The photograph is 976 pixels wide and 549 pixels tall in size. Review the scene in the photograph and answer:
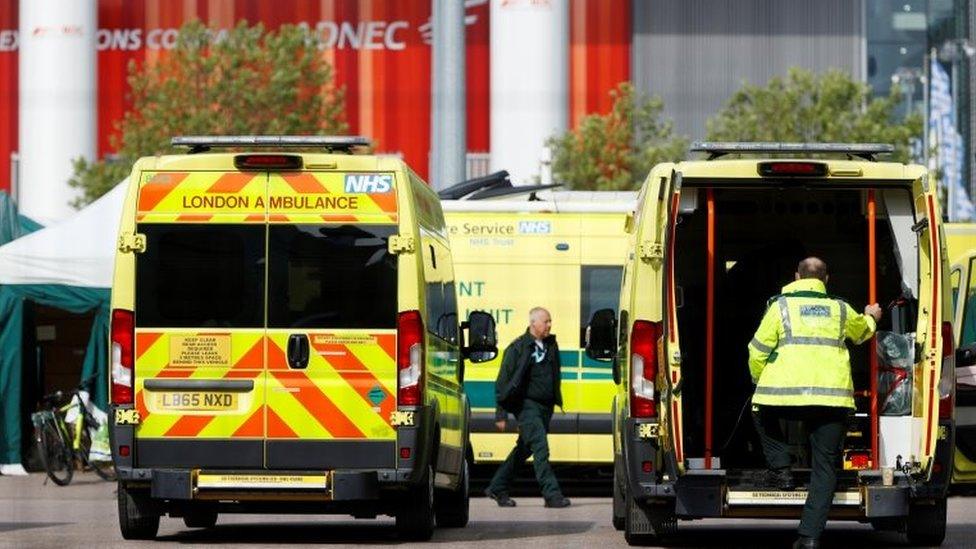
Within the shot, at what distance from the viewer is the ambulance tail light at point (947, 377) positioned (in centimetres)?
1287

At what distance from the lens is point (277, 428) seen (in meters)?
13.5

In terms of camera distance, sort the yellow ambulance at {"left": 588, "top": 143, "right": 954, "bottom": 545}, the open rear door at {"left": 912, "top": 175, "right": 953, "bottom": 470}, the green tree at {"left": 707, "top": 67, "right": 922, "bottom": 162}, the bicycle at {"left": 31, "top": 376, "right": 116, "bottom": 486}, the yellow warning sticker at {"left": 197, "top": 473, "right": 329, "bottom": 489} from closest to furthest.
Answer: the open rear door at {"left": 912, "top": 175, "right": 953, "bottom": 470}, the yellow ambulance at {"left": 588, "top": 143, "right": 954, "bottom": 545}, the yellow warning sticker at {"left": 197, "top": 473, "right": 329, "bottom": 489}, the bicycle at {"left": 31, "top": 376, "right": 116, "bottom": 486}, the green tree at {"left": 707, "top": 67, "right": 922, "bottom": 162}

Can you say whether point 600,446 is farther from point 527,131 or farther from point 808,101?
point 527,131

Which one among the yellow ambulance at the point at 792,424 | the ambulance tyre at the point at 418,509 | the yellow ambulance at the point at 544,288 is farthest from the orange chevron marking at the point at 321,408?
the yellow ambulance at the point at 544,288

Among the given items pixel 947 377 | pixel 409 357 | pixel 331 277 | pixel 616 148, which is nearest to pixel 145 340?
pixel 331 277

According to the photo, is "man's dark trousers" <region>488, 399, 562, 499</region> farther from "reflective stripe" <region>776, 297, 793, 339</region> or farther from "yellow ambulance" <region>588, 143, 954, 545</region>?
"reflective stripe" <region>776, 297, 793, 339</region>

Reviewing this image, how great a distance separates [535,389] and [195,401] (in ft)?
19.7

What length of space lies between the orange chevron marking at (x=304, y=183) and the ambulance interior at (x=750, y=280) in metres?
2.24

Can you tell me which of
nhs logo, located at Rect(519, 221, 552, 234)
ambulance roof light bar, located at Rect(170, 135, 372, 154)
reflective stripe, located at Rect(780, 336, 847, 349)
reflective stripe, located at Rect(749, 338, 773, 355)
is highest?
ambulance roof light bar, located at Rect(170, 135, 372, 154)

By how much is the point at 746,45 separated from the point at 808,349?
1586 inches

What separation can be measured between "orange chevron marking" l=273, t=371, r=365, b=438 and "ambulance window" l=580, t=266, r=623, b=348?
784 cm

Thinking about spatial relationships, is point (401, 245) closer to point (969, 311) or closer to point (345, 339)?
point (345, 339)

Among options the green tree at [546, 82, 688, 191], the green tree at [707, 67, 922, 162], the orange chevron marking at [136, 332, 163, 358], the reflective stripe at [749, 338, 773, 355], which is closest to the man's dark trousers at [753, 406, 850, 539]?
the reflective stripe at [749, 338, 773, 355]

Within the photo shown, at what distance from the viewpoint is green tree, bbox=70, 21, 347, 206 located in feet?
142
